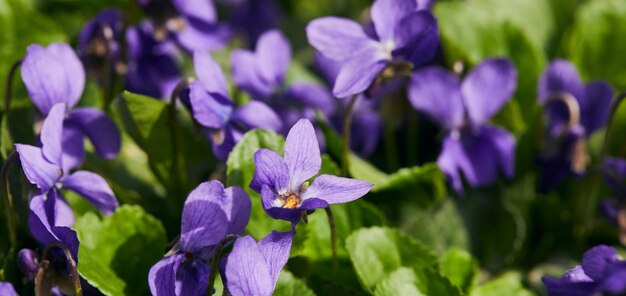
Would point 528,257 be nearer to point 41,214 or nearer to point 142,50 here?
point 142,50

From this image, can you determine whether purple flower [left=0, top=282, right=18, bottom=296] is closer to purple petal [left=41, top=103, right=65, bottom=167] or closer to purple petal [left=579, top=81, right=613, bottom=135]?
purple petal [left=41, top=103, right=65, bottom=167]

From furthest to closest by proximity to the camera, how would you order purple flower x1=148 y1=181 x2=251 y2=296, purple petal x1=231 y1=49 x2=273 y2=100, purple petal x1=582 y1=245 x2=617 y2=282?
purple petal x1=231 y1=49 x2=273 y2=100
purple flower x1=148 y1=181 x2=251 y2=296
purple petal x1=582 y1=245 x2=617 y2=282

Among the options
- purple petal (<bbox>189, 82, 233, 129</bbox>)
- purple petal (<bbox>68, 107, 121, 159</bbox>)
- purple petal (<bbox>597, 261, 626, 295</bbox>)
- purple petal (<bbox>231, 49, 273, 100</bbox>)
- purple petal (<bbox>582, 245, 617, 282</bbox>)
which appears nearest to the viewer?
purple petal (<bbox>597, 261, 626, 295</bbox>)

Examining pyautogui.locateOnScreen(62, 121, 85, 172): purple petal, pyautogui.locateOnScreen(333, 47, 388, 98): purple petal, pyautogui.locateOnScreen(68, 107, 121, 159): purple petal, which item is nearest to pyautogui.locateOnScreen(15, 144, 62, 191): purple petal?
pyautogui.locateOnScreen(62, 121, 85, 172): purple petal

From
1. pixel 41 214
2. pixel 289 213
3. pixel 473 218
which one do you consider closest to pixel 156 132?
pixel 41 214

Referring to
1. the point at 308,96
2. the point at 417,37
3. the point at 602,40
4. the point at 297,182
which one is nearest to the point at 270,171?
the point at 297,182

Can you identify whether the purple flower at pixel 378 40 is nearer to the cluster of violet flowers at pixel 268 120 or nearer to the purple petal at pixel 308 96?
the cluster of violet flowers at pixel 268 120
